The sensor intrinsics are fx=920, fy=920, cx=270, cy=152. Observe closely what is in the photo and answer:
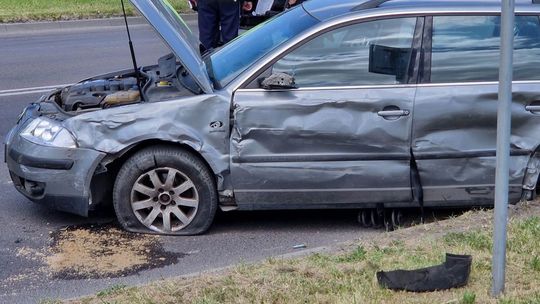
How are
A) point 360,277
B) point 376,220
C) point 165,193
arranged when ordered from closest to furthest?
1. point 360,277
2. point 165,193
3. point 376,220

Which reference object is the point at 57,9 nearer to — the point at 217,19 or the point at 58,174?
the point at 217,19

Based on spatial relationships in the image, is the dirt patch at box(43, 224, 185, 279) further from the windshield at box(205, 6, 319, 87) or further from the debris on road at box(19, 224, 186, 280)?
the windshield at box(205, 6, 319, 87)

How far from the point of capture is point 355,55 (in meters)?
6.03

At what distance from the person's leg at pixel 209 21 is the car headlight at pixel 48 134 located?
4.22 meters

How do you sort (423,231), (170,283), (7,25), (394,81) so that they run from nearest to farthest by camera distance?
(170,283), (423,231), (394,81), (7,25)

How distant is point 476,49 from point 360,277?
2110mm

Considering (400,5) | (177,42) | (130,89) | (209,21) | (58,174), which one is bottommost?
(58,174)

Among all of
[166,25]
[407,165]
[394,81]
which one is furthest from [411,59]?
[166,25]

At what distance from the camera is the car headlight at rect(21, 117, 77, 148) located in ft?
19.4

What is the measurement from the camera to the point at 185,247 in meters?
5.91

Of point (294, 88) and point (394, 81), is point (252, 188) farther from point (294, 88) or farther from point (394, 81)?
point (394, 81)

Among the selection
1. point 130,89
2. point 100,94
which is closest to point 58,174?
point 100,94

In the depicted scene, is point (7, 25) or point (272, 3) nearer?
point (272, 3)

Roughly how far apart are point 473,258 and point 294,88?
170 cm
